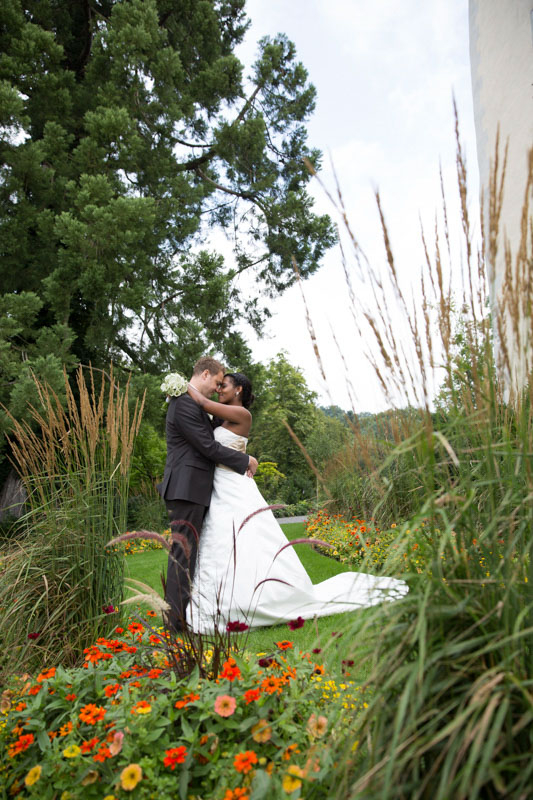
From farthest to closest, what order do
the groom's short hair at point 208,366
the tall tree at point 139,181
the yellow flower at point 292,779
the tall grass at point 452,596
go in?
the tall tree at point 139,181 < the groom's short hair at point 208,366 < the yellow flower at point 292,779 < the tall grass at point 452,596

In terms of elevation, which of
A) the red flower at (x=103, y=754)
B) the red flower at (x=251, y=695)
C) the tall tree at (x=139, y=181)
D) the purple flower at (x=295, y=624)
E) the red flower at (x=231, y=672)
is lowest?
the red flower at (x=103, y=754)

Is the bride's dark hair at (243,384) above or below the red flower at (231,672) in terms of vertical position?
above

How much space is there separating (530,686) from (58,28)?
41.8ft

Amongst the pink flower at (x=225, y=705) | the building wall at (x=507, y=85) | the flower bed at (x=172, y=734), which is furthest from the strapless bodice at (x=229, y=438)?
the building wall at (x=507, y=85)

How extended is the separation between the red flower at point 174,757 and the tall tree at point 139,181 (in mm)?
6020

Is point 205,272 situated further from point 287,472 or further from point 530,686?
point 287,472

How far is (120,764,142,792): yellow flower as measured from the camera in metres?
1.23

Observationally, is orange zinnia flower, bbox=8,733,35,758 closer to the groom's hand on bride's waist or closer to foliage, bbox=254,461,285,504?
the groom's hand on bride's waist

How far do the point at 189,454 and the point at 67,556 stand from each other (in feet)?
4.91

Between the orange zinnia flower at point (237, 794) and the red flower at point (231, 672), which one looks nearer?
the orange zinnia flower at point (237, 794)

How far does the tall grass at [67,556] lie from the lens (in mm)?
2377

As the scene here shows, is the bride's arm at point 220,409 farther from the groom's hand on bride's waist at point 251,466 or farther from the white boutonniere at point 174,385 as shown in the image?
the groom's hand on bride's waist at point 251,466

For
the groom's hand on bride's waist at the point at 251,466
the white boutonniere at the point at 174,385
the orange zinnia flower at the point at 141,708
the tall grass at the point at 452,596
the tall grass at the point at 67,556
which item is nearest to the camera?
the tall grass at the point at 452,596

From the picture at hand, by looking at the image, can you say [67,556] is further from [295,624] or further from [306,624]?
[306,624]
